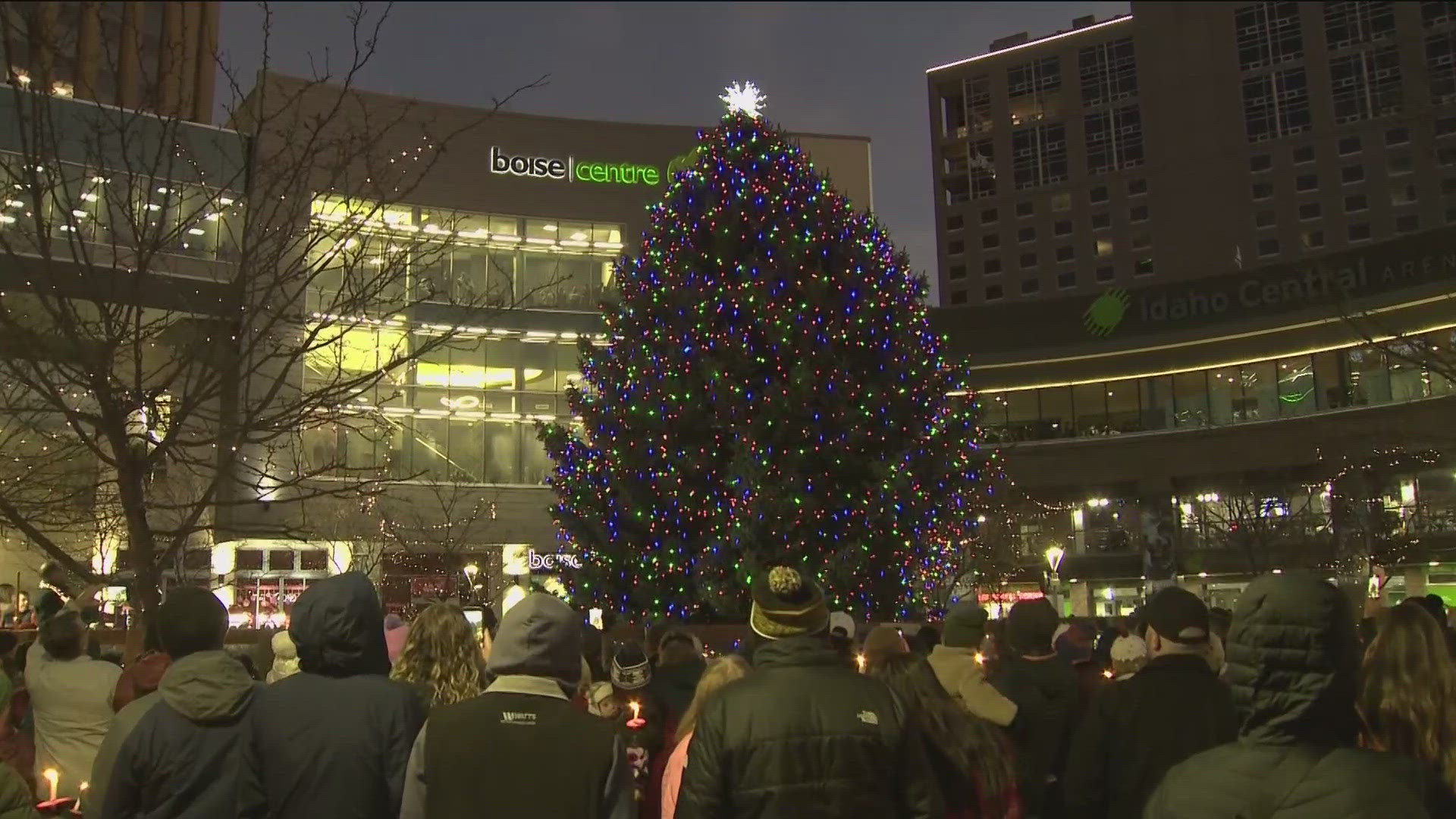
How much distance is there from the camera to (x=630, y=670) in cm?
651

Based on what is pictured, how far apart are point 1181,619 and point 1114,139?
292ft

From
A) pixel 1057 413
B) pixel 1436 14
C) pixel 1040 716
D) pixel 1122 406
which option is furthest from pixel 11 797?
pixel 1436 14

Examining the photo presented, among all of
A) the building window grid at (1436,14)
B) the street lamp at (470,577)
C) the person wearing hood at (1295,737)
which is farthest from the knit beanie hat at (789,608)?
the building window grid at (1436,14)

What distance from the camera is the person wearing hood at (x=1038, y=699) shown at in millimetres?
6102

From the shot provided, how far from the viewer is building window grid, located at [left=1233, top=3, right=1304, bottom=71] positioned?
8019cm

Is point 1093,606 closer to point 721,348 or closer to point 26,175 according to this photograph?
point 721,348

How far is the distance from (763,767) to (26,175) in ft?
19.9

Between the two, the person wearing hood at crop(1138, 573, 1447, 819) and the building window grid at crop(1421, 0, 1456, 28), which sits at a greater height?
the building window grid at crop(1421, 0, 1456, 28)

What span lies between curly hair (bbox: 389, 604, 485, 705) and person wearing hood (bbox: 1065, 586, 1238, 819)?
2.80 m

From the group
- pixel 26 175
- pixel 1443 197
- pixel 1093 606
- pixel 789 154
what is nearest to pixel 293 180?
pixel 26 175

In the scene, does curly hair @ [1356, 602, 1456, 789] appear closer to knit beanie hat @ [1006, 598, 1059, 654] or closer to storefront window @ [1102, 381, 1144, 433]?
knit beanie hat @ [1006, 598, 1059, 654]

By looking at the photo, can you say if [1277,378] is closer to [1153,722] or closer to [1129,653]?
[1129,653]

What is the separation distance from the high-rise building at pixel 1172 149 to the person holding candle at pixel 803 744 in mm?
73865

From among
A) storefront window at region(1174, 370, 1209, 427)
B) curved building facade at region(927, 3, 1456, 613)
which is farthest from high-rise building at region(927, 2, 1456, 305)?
storefront window at region(1174, 370, 1209, 427)
